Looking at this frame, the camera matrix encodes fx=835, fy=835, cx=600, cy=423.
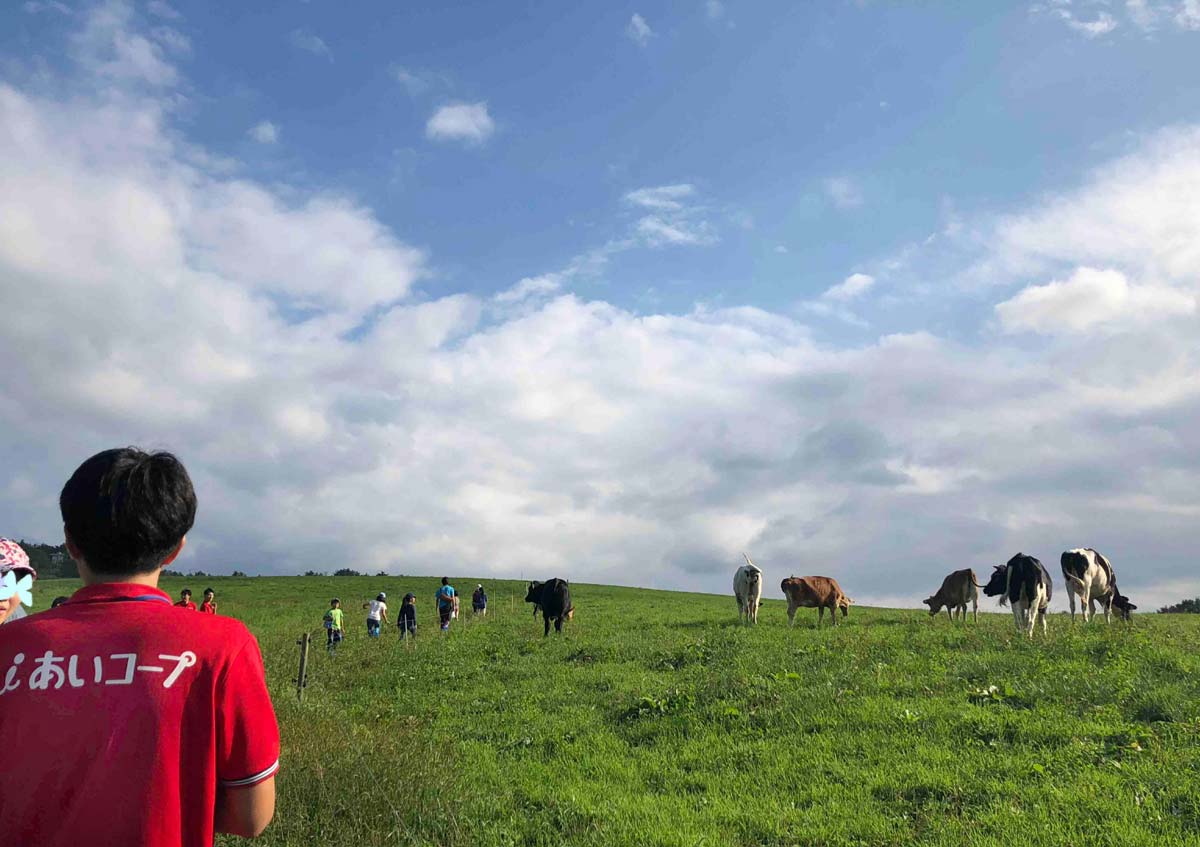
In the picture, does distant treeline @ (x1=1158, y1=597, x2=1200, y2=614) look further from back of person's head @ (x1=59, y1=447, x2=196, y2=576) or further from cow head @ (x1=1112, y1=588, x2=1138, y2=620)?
back of person's head @ (x1=59, y1=447, x2=196, y2=576)

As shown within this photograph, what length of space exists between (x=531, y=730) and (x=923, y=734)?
5558 mm

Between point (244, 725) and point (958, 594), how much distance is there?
31881 millimetres

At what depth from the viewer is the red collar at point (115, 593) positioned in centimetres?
284

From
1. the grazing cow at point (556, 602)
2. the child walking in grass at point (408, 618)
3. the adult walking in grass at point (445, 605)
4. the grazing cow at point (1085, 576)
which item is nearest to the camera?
the grazing cow at point (1085, 576)

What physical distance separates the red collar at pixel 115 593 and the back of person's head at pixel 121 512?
0.24ft

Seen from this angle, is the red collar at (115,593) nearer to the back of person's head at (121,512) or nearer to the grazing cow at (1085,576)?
the back of person's head at (121,512)

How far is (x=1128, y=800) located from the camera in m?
8.13

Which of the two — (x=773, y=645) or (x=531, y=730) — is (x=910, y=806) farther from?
(x=773, y=645)

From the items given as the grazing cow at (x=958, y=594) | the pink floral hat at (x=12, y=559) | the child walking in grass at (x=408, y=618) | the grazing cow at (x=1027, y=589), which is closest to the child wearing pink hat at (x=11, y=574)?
the pink floral hat at (x=12, y=559)

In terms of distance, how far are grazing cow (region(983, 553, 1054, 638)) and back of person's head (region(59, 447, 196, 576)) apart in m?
21.1

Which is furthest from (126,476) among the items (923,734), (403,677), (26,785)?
(403,677)

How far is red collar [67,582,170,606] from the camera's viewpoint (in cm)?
284

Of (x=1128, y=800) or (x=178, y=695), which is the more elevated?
(x=178, y=695)

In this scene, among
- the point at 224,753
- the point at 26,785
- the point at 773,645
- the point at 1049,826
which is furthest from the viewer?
the point at 773,645
